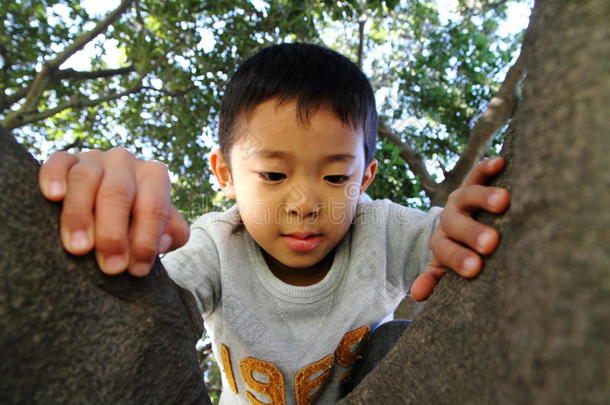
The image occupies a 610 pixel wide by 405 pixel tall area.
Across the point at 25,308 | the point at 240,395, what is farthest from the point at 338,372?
the point at 25,308

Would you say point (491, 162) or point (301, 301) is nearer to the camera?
point (491, 162)

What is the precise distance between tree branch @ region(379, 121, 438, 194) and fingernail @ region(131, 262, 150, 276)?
3.30 meters

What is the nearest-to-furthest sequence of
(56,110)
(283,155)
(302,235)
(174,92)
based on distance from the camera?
(283,155) < (302,235) < (56,110) < (174,92)

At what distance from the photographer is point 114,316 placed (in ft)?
2.46

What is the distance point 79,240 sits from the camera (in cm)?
71

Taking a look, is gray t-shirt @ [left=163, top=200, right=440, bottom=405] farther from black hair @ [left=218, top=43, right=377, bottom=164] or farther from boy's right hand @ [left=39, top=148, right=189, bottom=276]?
boy's right hand @ [left=39, top=148, right=189, bottom=276]

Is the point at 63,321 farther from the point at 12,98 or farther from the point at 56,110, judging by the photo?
the point at 12,98

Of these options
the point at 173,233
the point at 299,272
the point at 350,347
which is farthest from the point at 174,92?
the point at 173,233

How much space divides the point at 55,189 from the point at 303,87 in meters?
1.17

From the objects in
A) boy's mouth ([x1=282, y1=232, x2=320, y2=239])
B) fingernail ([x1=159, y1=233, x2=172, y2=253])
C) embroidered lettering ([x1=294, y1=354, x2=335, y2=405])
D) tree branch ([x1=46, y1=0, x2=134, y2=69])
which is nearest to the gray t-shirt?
embroidered lettering ([x1=294, y1=354, x2=335, y2=405])

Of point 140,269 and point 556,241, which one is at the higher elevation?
point 556,241

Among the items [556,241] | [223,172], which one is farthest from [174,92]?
[556,241]

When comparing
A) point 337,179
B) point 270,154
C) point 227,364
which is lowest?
point 227,364

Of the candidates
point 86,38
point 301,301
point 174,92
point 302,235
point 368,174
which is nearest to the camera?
point 302,235
